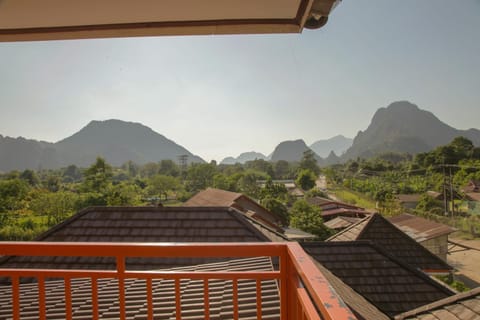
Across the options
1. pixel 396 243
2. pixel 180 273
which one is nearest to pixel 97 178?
pixel 396 243

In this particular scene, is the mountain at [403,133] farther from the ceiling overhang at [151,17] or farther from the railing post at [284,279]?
the railing post at [284,279]

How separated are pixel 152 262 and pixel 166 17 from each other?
3.35 meters

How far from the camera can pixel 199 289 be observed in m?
2.31

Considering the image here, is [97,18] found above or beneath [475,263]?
above

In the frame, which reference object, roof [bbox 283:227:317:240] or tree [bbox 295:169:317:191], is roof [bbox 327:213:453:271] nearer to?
roof [bbox 283:227:317:240]

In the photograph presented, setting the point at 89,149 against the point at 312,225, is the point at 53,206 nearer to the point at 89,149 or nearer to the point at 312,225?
the point at 312,225

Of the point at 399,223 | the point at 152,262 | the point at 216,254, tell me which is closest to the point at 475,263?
the point at 399,223

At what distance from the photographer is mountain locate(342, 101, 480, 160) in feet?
394

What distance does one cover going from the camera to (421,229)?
16234 millimetres

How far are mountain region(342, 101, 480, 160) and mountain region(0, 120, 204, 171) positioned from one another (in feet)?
362

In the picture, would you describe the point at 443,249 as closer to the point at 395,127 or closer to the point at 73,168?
the point at 73,168

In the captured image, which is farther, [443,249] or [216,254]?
Result: [443,249]

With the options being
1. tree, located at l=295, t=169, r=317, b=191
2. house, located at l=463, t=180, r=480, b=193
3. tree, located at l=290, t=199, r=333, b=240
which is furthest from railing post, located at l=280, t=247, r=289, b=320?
tree, located at l=295, t=169, r=317, b=191

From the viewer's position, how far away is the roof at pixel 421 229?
14.6 meters
